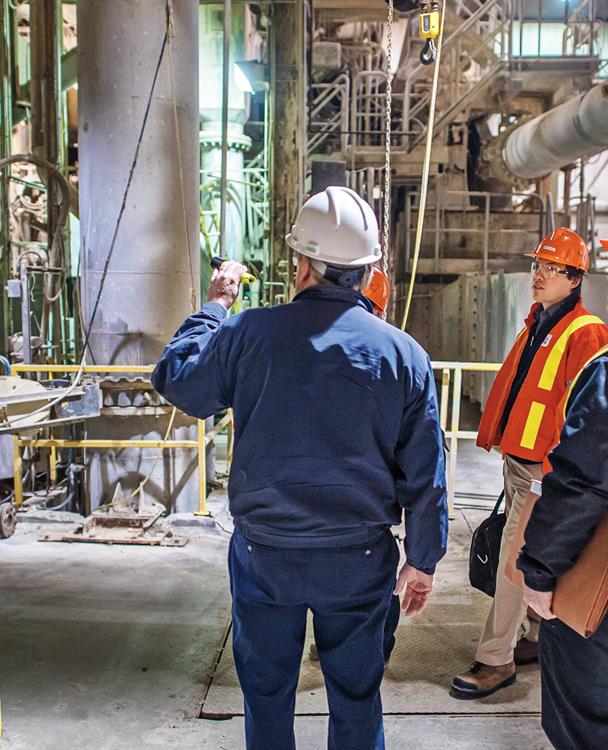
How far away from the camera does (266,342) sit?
2.25 metres

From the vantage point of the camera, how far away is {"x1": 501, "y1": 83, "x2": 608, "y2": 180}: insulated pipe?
981 centimetres

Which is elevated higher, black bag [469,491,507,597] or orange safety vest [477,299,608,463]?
orange safety vest [477,299,608,463]

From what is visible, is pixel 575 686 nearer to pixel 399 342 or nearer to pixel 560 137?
pixel 399 342

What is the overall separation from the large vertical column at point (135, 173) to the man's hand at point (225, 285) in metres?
3.52

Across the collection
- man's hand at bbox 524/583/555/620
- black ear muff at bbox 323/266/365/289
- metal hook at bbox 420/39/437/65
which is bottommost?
man's hand at bbox 524/583/555/620

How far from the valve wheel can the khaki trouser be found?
3801 mm

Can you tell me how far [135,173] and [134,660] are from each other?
12.4 feet

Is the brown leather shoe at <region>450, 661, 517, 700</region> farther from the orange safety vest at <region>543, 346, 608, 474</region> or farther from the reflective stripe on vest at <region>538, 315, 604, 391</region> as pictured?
the reflective stripe on vest at <region>538, 315, 604, 391</region>

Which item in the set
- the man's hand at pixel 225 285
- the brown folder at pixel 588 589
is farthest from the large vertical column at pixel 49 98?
the brown folder at pixel 588 589

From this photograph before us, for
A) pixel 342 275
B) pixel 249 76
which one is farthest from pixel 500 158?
pixel 342 275

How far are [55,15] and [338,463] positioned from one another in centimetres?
722

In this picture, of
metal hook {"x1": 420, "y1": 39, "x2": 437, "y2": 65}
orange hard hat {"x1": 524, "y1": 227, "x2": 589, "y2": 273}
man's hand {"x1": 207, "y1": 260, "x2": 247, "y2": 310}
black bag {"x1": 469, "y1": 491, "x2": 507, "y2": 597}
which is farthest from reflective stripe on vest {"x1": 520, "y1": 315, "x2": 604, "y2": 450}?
metal hook {"x1": 420, "y1": 39, "x2": 437, "y2": 65}

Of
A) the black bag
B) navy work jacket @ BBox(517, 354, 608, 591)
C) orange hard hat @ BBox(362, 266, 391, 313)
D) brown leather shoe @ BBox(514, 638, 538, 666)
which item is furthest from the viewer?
orange hard hat @ BBox(362, 266, 391, 313)

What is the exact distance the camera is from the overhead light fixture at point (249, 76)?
1124cm
